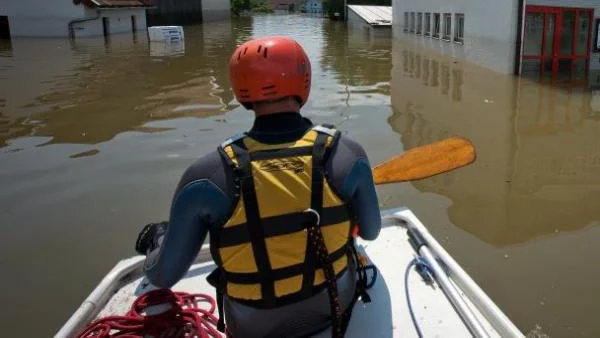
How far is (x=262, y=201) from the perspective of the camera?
1.77 m

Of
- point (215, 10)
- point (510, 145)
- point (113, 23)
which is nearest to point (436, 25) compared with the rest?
point (510, 145)

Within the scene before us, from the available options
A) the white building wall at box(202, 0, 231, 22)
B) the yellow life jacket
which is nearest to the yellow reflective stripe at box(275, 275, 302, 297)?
the yellow life jacket

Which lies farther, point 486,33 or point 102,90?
point 486,33

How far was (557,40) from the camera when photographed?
13133 millimetres

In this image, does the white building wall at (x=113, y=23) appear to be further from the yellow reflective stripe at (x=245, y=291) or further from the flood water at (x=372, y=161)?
the yellow reflective stripe at (x=245, y=291)

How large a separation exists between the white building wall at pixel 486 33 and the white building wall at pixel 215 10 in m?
38.0

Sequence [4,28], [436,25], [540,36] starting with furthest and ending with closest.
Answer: [4,28]
[436,25]
[540,36]

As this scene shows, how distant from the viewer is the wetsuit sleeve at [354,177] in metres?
1.85

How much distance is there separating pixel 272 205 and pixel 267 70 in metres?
A: 0.46

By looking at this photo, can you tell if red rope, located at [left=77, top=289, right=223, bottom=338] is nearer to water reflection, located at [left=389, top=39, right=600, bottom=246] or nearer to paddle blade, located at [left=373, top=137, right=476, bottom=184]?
paddle blade, located at [left=373, top=137, right=476, bottom=184]

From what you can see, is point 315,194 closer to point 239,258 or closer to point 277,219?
point 277,219

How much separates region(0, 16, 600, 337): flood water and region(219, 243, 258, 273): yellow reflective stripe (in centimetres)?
231

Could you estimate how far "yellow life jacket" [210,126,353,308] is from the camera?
177 cm

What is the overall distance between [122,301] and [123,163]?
459cm
